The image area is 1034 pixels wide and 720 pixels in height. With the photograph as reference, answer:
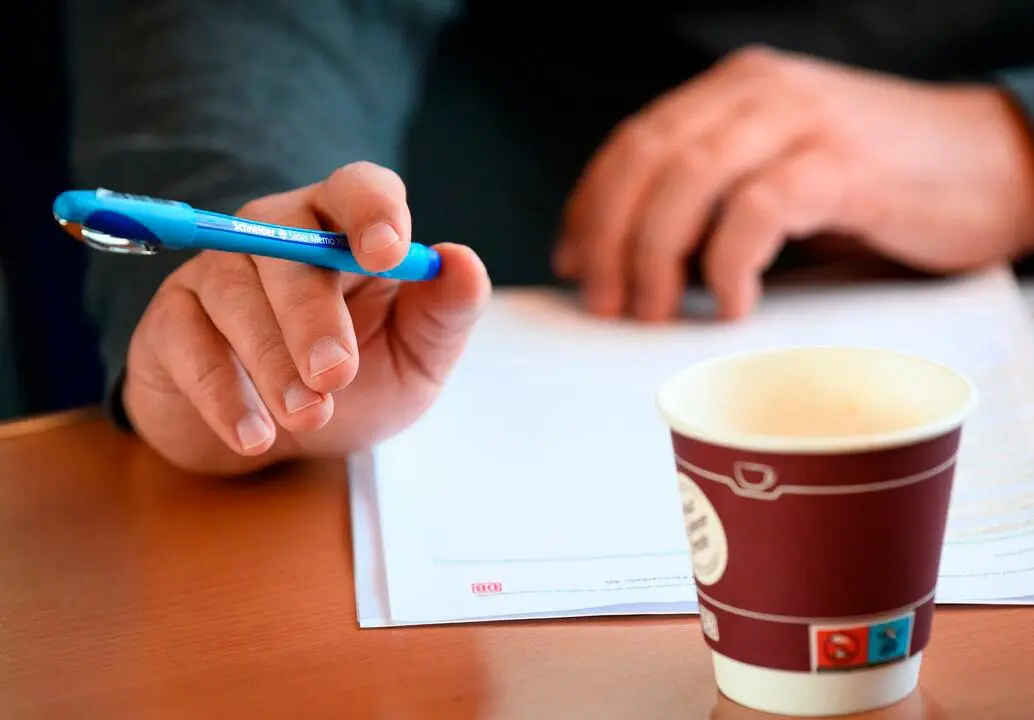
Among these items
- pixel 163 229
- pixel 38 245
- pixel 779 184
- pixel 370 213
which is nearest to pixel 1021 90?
pixel 779 184

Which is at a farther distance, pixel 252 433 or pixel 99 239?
pixel 252 433

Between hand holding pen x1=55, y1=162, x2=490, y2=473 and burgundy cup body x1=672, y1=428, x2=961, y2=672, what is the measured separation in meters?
0.17

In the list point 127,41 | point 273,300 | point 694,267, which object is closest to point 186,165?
point 127,41

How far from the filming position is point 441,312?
0.57 meters

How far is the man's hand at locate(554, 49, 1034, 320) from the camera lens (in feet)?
2.77

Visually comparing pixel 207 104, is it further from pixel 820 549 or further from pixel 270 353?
pixel 820 549

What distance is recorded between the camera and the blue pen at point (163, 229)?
380mm

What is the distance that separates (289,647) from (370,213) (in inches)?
7.2

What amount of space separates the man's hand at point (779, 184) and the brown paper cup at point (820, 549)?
430 millimetres

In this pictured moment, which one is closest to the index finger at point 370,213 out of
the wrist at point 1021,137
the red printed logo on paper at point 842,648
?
the red printed logo on paper at point 842,648

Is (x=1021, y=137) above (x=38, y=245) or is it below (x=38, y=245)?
above

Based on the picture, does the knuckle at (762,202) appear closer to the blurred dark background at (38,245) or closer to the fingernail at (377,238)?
the fingernail at (377,238)

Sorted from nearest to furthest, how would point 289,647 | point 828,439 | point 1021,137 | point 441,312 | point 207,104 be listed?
point 828,439, point 289,647, point 441,312, point 207,104, point 1021,137

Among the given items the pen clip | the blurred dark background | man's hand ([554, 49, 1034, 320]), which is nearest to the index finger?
the pen clip
